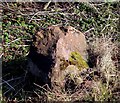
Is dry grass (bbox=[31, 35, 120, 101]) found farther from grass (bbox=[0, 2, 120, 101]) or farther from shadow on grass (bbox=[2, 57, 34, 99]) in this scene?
shadow on grass (bbox=[2, 57, 34, 99])

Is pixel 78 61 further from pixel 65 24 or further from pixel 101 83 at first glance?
pixel 65 24

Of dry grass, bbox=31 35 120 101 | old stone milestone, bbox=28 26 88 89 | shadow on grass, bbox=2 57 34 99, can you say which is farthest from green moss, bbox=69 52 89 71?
shadow on grass, bbox=2 57 34 99

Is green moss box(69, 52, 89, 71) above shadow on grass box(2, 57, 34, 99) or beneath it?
above

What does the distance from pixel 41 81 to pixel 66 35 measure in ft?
2.11

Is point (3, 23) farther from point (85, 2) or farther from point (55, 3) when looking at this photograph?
point (85, 2)

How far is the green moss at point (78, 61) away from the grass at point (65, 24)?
172 millimetres

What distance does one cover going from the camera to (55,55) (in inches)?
161

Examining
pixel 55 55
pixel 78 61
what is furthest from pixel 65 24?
pixel 55 55

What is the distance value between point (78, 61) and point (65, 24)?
1.45 m

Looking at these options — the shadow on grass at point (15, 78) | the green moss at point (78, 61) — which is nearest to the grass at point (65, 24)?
the shadow on grass at point (15, 78)

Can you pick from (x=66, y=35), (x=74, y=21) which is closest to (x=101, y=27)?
(x=74, y=21)

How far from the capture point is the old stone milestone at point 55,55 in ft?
13.3

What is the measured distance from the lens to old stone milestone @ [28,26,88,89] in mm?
4059

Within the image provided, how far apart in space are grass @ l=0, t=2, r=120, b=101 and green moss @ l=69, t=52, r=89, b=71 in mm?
172
